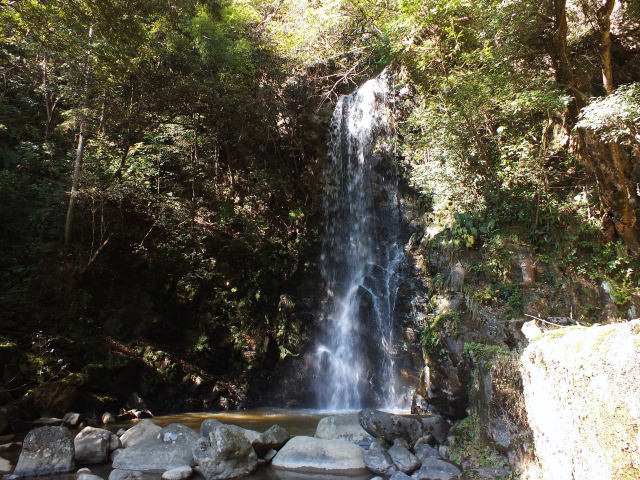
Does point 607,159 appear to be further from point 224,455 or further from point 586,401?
point 224,455

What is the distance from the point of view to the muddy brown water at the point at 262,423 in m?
4.71

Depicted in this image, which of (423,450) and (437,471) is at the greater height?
(423,450)

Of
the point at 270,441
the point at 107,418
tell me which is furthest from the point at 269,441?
the point at 107,418

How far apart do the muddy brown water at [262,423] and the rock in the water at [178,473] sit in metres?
0.10

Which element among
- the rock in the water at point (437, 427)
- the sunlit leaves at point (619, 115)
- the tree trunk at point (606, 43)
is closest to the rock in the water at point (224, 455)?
the rock in the water at point (437, 427)

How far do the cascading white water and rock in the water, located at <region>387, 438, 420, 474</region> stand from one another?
8.94 ft

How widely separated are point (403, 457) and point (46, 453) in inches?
176

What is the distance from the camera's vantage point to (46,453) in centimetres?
486

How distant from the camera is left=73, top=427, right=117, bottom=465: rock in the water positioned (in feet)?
16.9

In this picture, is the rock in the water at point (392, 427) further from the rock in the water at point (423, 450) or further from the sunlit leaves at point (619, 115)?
the sunlit leaves at point (619, 115)

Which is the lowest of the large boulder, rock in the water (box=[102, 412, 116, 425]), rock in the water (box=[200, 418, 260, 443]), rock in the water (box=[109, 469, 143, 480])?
rock in the water (box=[109, 469, 143, 480])

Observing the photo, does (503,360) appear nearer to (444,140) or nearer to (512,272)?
(512,272)

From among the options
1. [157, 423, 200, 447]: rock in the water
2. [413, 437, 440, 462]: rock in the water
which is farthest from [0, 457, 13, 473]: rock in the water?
[413, 437, 440, 462]: rock in the water

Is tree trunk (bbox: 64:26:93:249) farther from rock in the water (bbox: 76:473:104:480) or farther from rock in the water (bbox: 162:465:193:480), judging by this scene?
rock in the water (bbox: 162:465:193:480)
